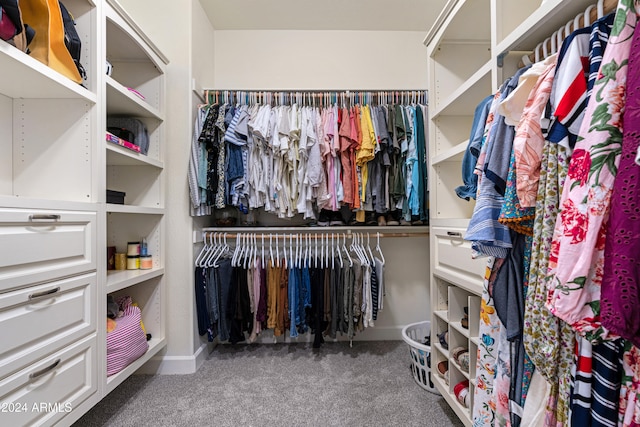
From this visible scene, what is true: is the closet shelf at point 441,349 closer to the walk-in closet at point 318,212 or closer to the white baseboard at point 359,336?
the walk-in closet at point 318,212

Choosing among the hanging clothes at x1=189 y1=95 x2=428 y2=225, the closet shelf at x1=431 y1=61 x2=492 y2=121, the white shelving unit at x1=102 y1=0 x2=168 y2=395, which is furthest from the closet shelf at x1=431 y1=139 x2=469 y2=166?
the white shelving unit at x1=102 y1=0 x2=168 y2=395

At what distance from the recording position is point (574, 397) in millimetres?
608

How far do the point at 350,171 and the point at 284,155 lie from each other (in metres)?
0.47

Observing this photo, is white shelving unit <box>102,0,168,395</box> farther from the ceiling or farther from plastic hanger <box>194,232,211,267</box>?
the ceiling

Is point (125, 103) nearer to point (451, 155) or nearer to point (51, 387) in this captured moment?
point (51, 387)

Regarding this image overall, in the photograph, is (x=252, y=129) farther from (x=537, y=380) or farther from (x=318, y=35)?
(x=537, y=380)

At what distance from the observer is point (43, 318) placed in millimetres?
1017

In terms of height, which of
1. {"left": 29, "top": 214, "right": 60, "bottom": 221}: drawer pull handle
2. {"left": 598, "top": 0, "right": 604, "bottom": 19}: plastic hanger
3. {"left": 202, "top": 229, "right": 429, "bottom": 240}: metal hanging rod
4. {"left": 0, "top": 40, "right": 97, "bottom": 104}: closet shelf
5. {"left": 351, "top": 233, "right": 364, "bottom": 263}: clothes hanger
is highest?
{"left": 0, "top": 40, "right": 97, "bottom": 104}: closet shelf

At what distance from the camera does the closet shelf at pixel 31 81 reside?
947 mm

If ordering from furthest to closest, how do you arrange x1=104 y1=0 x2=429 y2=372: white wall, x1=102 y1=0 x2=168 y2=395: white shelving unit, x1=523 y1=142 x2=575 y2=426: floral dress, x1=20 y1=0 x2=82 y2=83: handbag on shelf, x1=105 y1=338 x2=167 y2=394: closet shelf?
x1=104 y1=0 x2=429 y2=372: white wall
x1=102 y1=0 x2=168 y2=395: white shelving unit
x1=105 y1=338 x2=167 y2=394: closet shelf
x1=20 y1=0 x2=82 y2=83: handbag on shelf
x1=523 y1=142 x2=575 y2=426: floral dress

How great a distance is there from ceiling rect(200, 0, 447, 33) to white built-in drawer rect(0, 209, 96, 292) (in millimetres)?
1879

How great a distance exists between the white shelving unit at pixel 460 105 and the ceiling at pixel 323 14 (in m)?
0.92

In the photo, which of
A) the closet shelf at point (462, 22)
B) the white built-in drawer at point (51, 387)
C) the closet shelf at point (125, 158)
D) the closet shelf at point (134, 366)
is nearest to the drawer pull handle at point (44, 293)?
the white built-in drawer at point (51, 387)

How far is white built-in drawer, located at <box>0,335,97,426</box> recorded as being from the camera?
2.98ft
